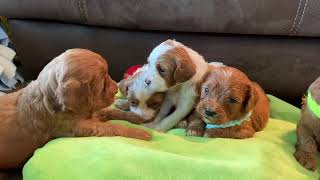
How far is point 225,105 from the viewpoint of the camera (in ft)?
5.98

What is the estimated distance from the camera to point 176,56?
194 cm

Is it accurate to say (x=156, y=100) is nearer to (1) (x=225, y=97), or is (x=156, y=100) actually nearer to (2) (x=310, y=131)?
(1) (x=225, y=97)

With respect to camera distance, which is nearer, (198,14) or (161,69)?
(161,69)

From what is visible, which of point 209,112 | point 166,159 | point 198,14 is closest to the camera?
point 166,159

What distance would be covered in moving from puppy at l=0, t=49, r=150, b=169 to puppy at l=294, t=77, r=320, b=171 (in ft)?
2.20

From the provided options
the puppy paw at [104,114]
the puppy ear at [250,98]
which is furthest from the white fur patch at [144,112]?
the puppy ear at [250,98]

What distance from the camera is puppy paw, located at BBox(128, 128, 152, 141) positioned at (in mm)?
1906

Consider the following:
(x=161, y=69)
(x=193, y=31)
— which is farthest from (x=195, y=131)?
(x=193, y=31)

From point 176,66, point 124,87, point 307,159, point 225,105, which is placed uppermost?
point 176,66

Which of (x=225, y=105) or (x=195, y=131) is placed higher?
(x=225, y=105)

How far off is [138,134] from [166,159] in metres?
0.31

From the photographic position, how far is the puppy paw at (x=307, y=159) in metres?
1.82

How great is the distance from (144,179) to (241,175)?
35cm

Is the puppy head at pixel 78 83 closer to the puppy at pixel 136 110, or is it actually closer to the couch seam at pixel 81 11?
the puppy at pixel 136 110
